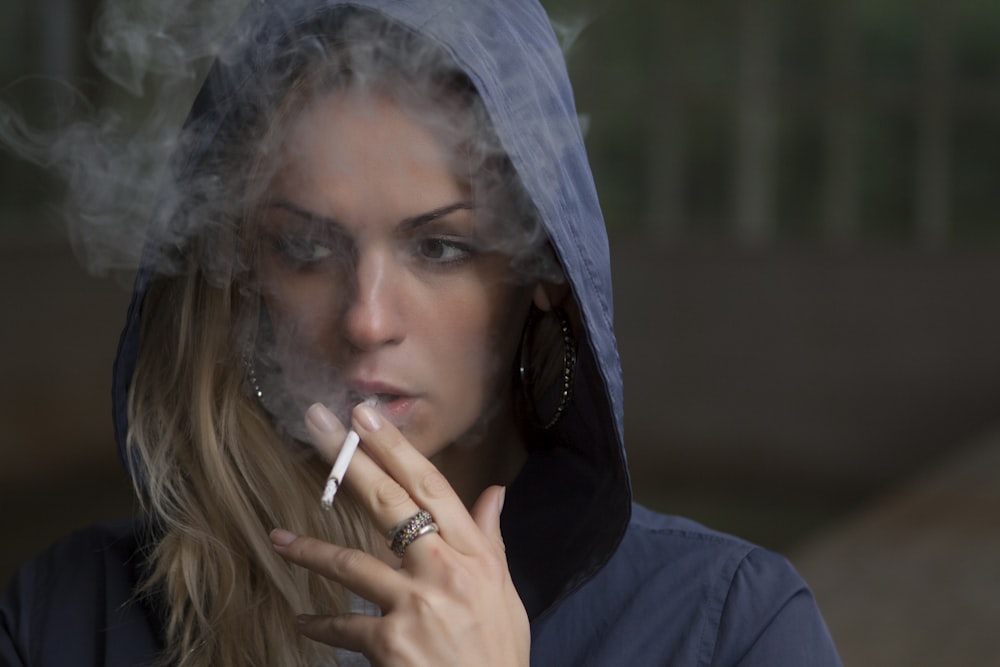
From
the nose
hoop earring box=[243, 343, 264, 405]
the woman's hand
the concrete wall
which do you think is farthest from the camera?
the concrete wall

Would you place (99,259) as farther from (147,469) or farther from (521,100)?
(521,100)

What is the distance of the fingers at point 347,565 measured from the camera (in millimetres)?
925

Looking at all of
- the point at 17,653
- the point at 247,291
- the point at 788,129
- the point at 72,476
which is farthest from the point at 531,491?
the point at 788,129

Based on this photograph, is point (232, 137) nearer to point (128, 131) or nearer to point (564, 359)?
point (128, 131)

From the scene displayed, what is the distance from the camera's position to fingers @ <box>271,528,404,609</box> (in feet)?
3.03

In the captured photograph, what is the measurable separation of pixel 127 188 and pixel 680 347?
6.50 meters

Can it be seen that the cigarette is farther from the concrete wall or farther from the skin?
the concrete wall

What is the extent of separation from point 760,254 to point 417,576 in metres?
6.79

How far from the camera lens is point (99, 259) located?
1.35 metres

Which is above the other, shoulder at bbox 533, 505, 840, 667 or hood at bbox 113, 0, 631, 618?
hood at bbox 113, 0, 631, 618

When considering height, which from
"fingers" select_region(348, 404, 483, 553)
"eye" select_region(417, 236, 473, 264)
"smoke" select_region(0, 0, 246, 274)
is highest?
"smoke" select_region(0, 0, 246, 274)

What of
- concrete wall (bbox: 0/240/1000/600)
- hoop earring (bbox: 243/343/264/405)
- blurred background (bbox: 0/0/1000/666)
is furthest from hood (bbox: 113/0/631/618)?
concrete wall (bbox: 0/240/1000/600)

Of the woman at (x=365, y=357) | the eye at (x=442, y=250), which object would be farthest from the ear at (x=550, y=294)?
the eye at (x=442, y=250)

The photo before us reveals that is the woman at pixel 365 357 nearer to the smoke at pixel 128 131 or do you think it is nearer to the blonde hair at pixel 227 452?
the blonde hair at pixel 227 452
